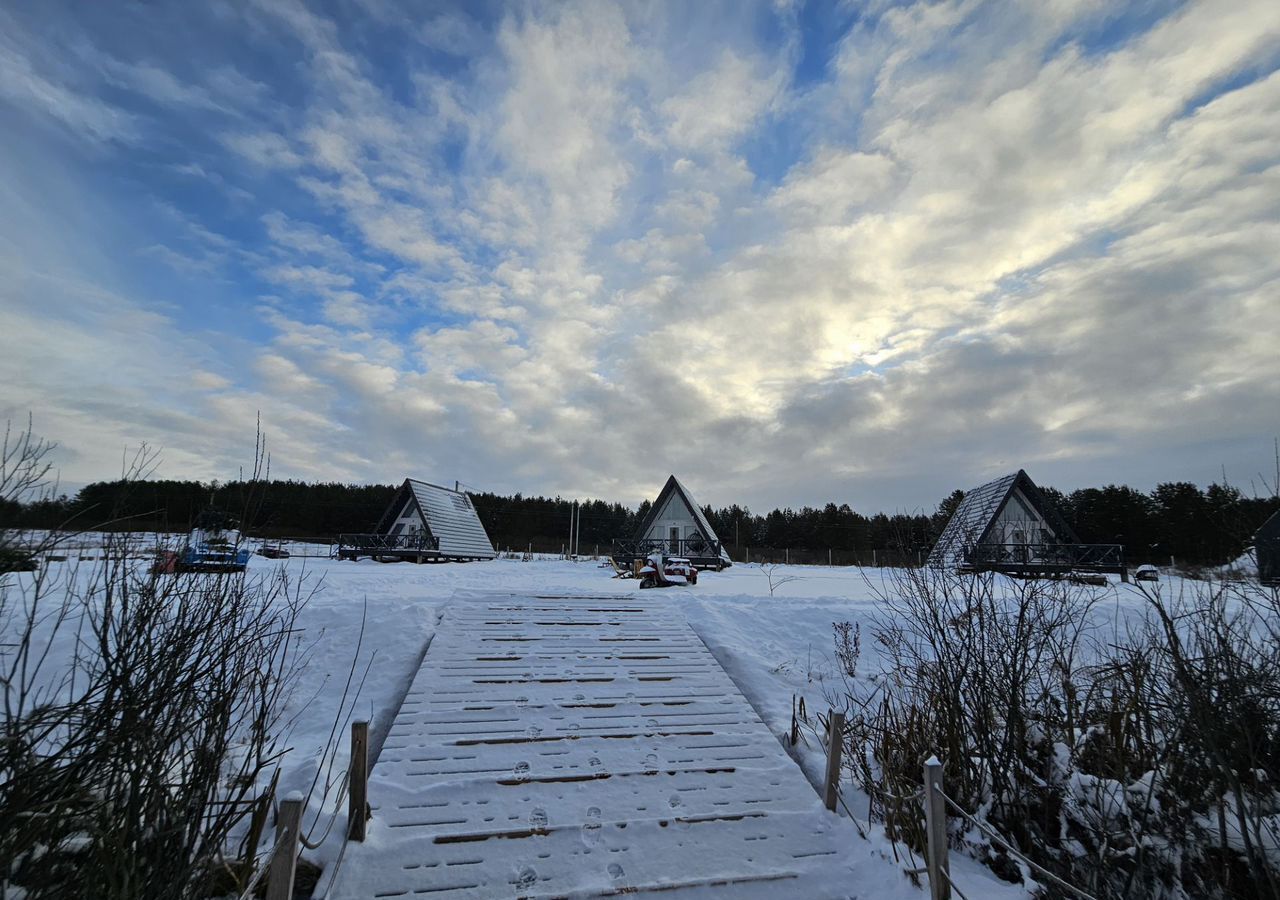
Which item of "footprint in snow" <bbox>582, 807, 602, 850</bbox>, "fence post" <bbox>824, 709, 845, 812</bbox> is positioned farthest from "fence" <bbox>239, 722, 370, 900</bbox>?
"fence post" <bbox>824, 709, 845, 812</bbox>

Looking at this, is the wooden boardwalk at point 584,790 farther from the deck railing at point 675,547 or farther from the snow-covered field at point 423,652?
the deck railing at point 675,547

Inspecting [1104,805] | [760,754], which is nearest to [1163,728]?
[1104,805]

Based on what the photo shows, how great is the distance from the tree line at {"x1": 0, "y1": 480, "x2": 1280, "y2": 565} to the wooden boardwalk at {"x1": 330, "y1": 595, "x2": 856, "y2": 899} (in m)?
2.90

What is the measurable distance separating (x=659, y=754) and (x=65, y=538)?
5.63m

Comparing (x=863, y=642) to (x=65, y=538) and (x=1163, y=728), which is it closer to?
(x=1163, y=728)

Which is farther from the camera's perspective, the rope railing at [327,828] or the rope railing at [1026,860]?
the rope railing at [327,828]

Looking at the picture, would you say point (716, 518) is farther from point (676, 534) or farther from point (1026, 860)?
point (1026, 860)

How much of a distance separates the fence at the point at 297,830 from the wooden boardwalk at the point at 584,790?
173mm

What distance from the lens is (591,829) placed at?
5.35 m

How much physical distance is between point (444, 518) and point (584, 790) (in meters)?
25.9

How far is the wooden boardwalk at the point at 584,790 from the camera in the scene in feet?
15.9

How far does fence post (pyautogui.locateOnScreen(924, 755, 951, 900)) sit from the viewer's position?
4.39 meters

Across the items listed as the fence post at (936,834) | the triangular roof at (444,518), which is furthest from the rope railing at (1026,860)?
the triangular roof at (444,518)

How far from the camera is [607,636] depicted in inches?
404
